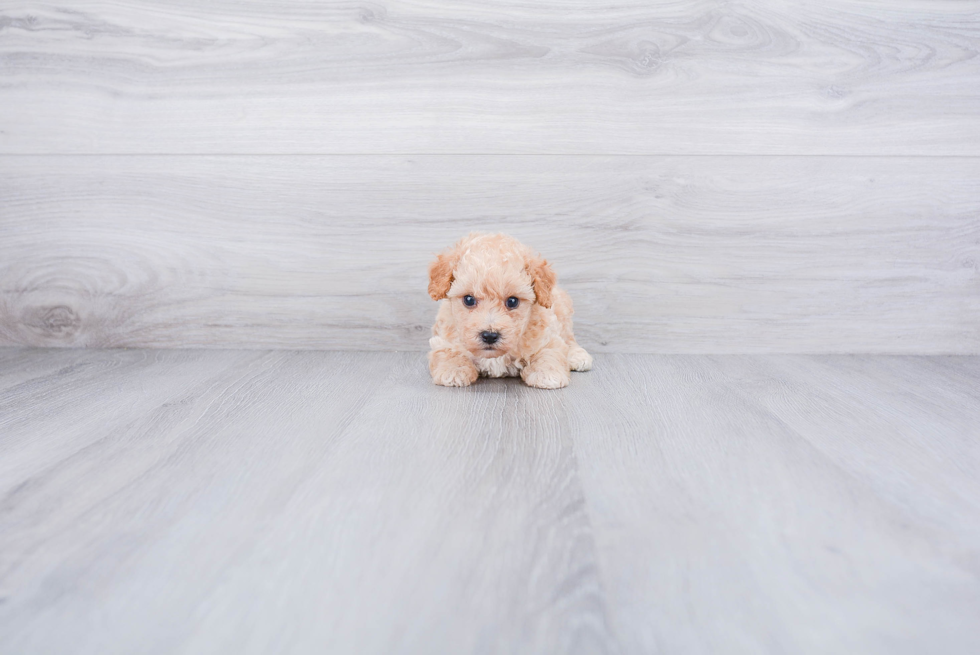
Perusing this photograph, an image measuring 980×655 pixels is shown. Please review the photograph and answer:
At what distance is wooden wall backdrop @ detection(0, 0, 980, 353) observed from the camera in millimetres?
1384

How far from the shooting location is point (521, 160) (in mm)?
1408

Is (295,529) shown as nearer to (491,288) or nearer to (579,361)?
(491,288)

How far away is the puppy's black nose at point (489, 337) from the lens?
112 cm

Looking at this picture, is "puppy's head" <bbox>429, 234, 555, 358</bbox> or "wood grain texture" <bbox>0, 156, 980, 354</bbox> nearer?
"puppy's head" <bbox>429, 234, 555, 358</bbox>

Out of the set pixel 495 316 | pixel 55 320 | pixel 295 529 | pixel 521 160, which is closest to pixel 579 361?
pixel 495 316

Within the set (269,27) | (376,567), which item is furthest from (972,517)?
(269,27)

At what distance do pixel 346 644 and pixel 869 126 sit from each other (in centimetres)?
150

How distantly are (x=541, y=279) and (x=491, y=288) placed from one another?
0.10 m

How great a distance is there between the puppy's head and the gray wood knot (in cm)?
97

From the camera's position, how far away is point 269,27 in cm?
141

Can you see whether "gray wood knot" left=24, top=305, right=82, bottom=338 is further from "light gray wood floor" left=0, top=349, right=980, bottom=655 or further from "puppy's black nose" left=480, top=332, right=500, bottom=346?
"puppy's black nose" left=480, top=332, right=500, bottom=346

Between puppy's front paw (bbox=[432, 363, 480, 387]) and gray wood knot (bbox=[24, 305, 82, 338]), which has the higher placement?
puppy's front paw (bbox=[432, 363, 480, 387])

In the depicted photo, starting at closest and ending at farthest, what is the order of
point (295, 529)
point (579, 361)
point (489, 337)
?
point (295, 529) → point (489, 337) → point (579, 361)

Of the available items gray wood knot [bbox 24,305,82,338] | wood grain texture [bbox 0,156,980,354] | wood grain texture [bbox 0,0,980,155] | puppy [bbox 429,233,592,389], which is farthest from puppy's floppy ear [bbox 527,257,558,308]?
gray wood knot [bbox 24,305,82,338]
